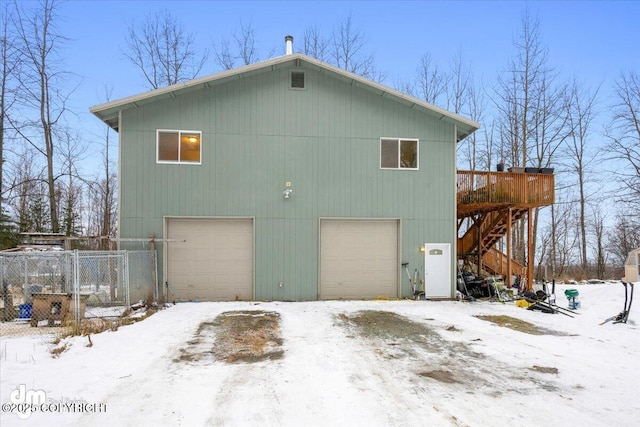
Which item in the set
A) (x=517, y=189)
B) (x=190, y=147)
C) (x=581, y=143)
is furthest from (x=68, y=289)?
(x=581, y=143)

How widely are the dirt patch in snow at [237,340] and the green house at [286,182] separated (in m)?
2.62

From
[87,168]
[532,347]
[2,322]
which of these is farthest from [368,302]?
[87,168]

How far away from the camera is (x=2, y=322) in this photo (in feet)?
26.3

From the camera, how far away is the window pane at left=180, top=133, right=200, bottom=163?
37.2 ft

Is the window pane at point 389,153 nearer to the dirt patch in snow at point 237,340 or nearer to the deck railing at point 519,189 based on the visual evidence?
the deck railing at point 519,189

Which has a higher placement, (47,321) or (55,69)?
(55,69)

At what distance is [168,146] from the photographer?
11.3 meters

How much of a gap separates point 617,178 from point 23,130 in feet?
101

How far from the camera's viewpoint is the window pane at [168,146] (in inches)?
444

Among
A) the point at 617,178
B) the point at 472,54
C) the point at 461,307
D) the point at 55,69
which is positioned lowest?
the point at 461,307

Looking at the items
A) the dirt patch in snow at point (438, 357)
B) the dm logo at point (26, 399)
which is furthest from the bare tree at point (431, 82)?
the dm logo at point (26, 399)

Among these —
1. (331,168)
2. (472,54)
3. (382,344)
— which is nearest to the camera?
(382,344)

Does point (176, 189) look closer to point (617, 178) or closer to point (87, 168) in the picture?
point (87, 168)

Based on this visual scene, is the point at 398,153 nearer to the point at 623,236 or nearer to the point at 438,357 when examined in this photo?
the point at 438,357
